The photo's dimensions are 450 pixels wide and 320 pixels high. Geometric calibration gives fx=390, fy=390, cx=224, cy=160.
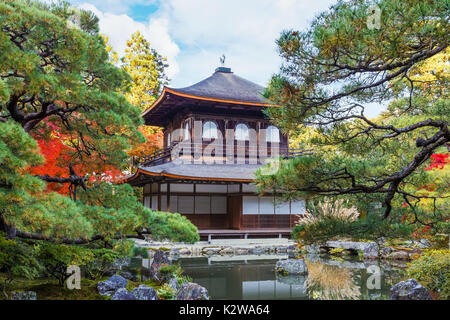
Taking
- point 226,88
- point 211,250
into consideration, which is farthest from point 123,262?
point 226,88

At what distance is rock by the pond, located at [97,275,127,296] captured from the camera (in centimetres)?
602

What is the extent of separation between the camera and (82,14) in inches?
208

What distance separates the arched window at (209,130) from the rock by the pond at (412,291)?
10.1 m

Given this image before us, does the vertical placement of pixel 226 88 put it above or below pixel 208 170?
above

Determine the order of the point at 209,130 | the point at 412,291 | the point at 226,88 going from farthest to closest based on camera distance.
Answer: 1. the point at 226,88
2. the point at 209,130
3. the point at 412,291

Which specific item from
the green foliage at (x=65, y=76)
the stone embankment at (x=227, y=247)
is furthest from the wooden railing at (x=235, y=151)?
the green foliage at (x=65, y=76)

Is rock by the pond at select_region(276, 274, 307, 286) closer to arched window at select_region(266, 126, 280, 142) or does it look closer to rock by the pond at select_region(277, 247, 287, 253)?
rock by the pond at select_region(277, 247, 287, 253)

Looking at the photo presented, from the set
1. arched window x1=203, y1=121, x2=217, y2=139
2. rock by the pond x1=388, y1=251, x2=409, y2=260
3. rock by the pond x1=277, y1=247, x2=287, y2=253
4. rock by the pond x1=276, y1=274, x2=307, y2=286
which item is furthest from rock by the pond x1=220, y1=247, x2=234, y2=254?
rock by the pond x1=388, y1=251, x2=409, y2=260

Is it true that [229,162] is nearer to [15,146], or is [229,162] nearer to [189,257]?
[189,257]

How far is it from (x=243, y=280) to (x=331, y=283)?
1863 mm

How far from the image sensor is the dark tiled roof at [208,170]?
13.0 m

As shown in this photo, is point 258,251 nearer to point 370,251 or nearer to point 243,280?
point 370,251

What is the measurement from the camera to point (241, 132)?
15.7 metres

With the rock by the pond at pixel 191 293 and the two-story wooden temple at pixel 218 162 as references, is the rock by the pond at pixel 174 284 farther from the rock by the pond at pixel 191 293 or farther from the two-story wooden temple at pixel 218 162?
the two-story wooden temple at pixel 218 162
